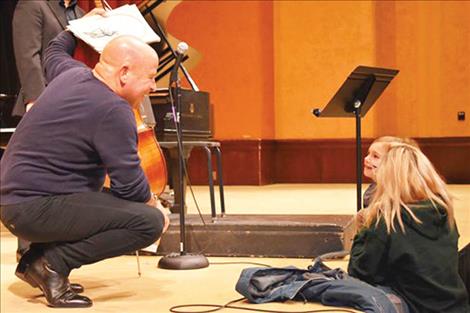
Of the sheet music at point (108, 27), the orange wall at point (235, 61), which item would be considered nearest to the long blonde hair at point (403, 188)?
the sheet music at point (108, 27)

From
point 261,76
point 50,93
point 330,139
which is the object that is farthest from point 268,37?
point 50,93

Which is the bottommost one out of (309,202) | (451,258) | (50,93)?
(309,202)

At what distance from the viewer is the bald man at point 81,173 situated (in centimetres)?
278

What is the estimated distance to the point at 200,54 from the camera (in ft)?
28.0

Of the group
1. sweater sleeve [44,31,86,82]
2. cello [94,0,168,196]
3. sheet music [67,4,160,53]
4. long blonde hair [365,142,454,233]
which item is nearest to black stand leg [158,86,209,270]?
cello [94,0,168,196]

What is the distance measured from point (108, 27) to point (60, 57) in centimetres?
31

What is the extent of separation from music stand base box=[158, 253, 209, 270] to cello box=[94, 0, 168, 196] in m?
0.37

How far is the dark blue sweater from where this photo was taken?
9.05 ft

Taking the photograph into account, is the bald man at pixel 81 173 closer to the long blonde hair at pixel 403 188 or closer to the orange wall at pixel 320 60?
the long blonde hair at pixel 403 188

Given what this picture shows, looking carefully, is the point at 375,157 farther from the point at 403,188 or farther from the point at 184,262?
the point at 184,262

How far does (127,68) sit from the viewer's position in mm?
2857

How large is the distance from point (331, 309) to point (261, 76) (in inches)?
231

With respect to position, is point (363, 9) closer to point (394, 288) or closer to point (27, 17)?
point (27, 17)

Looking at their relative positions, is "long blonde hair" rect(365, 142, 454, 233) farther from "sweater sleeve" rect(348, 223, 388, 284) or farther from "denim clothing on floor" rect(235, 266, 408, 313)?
"denim clothing on floor" rect(235, 266, 408, 313)
